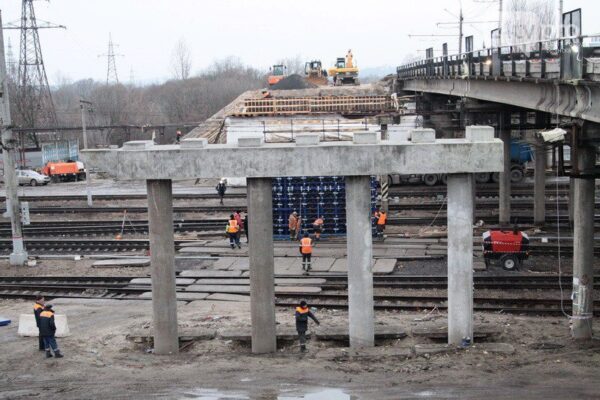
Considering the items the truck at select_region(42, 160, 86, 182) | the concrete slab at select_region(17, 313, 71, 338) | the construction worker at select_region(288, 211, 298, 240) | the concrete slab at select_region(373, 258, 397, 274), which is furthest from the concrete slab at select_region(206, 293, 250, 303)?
the truck at select_region(42, 160, 86, 182)

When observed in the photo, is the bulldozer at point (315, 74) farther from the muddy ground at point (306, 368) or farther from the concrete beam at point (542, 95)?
the muddy ground at point (306, 368)

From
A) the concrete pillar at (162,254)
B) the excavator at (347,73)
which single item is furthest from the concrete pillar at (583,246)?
the excavator at (347,73)

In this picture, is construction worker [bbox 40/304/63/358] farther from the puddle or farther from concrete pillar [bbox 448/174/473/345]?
concrete pillar [bbox 448/174/473/345]

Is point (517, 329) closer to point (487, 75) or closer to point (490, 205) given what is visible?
point (487, 75)

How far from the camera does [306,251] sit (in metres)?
24.1

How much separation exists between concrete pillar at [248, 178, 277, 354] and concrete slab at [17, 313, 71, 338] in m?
4.93

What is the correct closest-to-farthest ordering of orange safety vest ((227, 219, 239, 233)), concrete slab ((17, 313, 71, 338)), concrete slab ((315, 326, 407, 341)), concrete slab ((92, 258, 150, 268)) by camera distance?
concrete slab ((315, 326, 407, 341))
concrete slab ((17, 313, 71, 338))
concrete slab ((92, 258, 150, 268))
orange safety vest ((227, 219, 239, 233))

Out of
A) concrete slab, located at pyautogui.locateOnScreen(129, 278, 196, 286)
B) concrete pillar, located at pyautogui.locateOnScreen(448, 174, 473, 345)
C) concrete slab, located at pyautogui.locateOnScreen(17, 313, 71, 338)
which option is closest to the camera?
concrete pillar, located at pyautogui.locateOnScreen(448, 174, 473, 345)

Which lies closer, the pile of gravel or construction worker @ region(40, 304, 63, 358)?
construction worker @ region(40, 304, 63, 358)

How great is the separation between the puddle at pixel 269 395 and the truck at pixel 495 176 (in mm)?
26129

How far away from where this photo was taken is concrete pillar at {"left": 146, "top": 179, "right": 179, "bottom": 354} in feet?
53.4

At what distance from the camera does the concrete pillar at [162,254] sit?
16.3 m

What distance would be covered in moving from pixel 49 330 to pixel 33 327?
6.83 feet

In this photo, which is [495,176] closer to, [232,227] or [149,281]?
[232,227]
